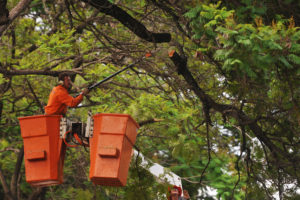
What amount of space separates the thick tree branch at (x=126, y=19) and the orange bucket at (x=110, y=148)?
1.73m

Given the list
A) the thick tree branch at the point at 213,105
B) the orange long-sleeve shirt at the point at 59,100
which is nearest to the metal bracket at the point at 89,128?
the orange long-sleeve shirt at the point at 59,100

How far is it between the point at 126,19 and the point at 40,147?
1.98 metres

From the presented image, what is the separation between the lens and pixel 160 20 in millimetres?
7805

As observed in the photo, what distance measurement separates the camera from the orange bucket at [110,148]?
4844 mm

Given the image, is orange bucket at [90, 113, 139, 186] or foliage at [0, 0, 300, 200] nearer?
foliage at [0, 0, 300, 200]

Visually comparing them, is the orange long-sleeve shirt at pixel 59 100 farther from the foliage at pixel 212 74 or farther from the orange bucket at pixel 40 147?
the foliage at pixel 212 74

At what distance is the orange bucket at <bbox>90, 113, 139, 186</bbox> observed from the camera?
484 centimetres

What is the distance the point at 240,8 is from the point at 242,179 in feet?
30.1

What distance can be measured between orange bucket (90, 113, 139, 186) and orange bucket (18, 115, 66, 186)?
0.63 m

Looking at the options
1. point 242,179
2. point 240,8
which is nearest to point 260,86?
point 240,8

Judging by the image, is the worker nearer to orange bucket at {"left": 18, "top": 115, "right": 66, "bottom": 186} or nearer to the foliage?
orange bucket at {"left": 18, "top": 115, "right": 66, "bottom": 186}

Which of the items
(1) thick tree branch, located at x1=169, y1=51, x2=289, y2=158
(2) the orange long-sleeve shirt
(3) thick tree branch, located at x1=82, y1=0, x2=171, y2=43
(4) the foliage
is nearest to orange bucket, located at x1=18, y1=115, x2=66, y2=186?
(2) the orange long-sleeve shirt

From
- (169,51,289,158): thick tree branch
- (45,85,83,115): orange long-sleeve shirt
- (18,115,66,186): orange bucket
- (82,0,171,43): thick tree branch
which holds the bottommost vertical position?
(18,115,66,186): orange bucket

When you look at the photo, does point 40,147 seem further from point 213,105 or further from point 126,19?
point 213,105
